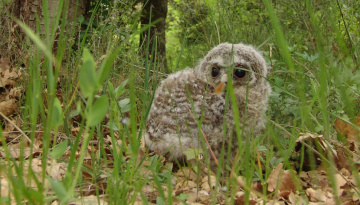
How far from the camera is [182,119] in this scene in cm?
266

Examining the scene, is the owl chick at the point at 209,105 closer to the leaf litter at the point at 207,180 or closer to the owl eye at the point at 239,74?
the owl eye at the point at 239,74

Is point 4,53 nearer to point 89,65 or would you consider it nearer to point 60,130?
point 60,130

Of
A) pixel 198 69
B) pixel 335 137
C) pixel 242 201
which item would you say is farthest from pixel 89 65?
pixel 335 137

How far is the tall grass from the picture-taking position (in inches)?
46.5

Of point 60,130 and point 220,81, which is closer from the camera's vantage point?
point 220,81

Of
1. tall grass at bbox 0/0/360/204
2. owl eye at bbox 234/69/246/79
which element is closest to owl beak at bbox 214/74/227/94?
owl eye at bbox 234/69/246/79

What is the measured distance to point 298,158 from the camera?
2.75 metres

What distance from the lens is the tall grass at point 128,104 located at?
1.18 metres

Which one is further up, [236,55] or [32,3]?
[32,3]

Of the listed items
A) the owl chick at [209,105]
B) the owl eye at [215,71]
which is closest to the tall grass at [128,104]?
the owl chick at [209,105]

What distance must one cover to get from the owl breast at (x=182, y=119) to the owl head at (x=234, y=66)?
0.37 feet

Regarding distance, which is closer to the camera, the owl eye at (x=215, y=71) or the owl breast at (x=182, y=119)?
the owl breast at (x=182, y=119)

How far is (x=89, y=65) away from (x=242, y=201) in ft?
4.16

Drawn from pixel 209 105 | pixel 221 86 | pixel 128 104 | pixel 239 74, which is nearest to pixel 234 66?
pixel 239 74
